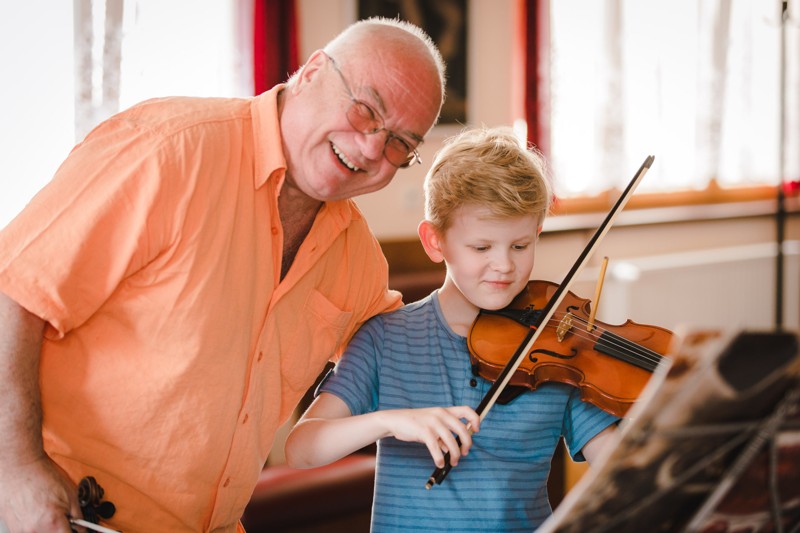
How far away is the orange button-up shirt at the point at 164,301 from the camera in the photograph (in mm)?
1143

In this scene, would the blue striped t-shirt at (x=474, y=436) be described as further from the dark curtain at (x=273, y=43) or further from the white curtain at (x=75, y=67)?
the dark curtain at (x=273, y=43)

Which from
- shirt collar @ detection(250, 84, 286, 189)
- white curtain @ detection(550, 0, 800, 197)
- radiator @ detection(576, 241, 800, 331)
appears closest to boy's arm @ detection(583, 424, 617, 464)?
shirt collar @ detection(250, 84, 286, 189)

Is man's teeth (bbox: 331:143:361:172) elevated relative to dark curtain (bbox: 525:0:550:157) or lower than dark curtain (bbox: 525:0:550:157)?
lower

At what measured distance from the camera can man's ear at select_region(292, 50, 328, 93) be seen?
1.33 meters

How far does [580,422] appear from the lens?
1395 millimetres

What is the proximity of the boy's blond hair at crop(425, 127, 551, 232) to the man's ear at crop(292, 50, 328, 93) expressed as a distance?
0.30 metres

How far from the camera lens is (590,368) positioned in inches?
54.9

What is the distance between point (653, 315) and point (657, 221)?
24.7 inches

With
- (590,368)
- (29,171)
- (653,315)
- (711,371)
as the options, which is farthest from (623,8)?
(711,371)

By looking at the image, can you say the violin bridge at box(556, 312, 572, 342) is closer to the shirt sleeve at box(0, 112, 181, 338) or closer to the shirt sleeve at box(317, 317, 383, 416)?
the shirt sleeve at box(317, 317, 383, 416)

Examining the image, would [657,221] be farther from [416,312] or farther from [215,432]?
[215,432]

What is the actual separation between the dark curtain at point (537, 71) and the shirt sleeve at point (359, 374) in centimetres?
261

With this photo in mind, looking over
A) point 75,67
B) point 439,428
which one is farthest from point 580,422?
point 75,67

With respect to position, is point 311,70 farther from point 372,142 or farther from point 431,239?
point 431,239
